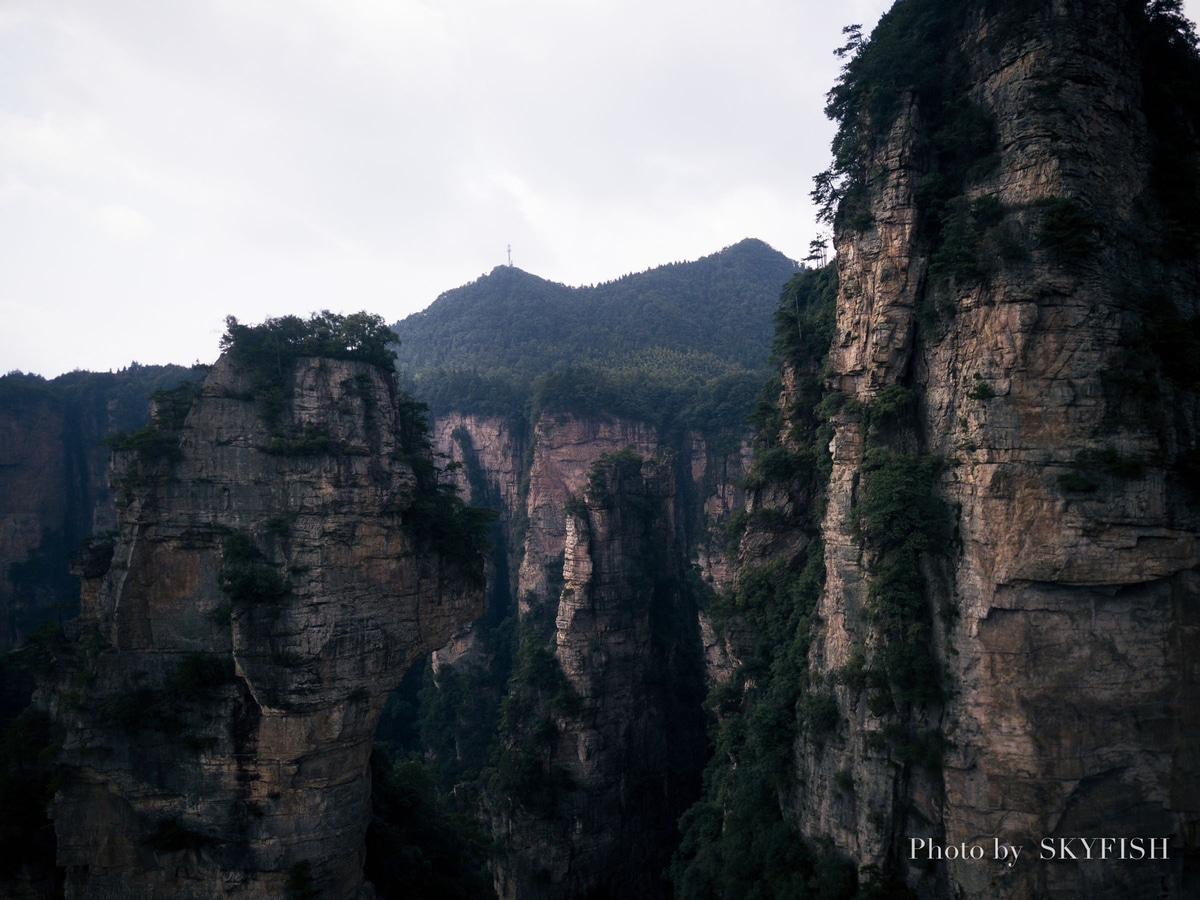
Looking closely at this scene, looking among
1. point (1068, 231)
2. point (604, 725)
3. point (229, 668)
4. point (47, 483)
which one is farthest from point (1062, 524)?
point (47, 483)

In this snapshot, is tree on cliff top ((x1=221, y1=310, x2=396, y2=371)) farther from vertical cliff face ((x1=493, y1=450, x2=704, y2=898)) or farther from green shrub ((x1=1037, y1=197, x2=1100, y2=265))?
green shrub ((x1=1037, y1=197, x2=1100, y2=265))

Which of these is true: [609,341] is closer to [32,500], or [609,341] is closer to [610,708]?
[610,708]

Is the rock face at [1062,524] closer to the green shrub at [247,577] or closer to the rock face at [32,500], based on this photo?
the green shrub at [247,577]

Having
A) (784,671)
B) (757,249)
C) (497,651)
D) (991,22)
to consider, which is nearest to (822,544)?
(784,671)

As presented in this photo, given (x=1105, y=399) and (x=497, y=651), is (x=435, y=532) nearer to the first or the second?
(x=1105, y=399)

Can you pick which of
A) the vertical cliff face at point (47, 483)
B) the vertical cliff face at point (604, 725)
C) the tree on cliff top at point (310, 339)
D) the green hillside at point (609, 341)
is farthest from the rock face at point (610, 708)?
the vertical cliff face at point (47, 483)
